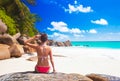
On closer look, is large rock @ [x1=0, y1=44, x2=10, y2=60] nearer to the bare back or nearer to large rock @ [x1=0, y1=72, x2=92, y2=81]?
the bare back

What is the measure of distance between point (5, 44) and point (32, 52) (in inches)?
68.7

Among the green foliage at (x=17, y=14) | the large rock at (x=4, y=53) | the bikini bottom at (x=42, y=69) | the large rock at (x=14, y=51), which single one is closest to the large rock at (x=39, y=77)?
the bikini bottom at (x=42, y=69)

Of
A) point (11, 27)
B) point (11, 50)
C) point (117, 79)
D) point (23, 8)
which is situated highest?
point (23, 8)

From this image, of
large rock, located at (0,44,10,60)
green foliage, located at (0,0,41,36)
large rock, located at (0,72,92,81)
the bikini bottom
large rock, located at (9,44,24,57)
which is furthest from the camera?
green foliage, located at (0,0,41,36)

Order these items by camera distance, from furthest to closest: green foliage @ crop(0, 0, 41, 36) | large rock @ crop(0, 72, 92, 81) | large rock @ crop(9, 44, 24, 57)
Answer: green foliage @ crop(0, 0, 41, 36) < large rock @ crop(9, 44, 24, 57) < large rock @ crop(0, 72, 92, 81)

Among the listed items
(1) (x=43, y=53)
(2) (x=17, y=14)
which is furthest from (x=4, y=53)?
(2) (x=17, y=14)

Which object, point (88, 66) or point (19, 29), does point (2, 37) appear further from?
point (19, 29)

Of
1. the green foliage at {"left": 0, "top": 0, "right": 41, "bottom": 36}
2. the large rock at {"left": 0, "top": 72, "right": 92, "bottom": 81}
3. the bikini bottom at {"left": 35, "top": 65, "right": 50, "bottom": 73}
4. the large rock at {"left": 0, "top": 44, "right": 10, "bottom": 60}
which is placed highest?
the green foliage at {"left": 0, "top": 0, "right": 41, "bottom": 36}

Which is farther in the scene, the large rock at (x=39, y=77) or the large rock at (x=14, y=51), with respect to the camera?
the large rock at (x=14, y=51)

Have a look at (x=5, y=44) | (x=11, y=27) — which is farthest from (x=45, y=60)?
(x=11, y=27)

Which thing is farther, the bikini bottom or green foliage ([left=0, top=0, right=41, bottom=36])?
green foliage ([left=0, top=0, right=41, bottom=36])

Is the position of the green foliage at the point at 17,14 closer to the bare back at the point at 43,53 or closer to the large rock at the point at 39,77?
the bare back at the point at 43,53

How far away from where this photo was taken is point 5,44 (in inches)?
638

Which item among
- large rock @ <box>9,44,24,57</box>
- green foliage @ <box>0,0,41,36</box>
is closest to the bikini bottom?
large rock @ <box>9,44,24,57</box>
